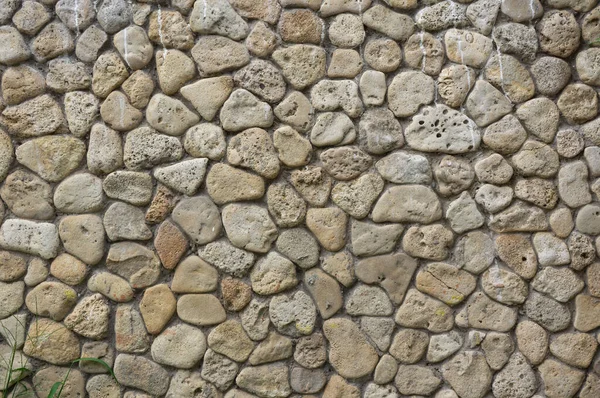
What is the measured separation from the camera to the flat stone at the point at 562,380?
2986 millimetres

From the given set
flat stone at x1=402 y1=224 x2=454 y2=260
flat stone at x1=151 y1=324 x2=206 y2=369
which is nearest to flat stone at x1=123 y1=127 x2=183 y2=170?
flat stone at x1=151 y1=324 x2=206 y2=369

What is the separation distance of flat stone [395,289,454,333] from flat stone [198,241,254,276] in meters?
0.69

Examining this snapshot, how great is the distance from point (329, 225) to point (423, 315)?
555 mm

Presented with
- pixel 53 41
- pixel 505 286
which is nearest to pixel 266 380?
pixel 505 286

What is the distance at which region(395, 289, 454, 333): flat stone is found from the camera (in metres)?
3.02

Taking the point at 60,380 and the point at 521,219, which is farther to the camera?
the point at 60,380

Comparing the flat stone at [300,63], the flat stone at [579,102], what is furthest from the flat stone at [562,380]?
the flat stone at [300,63]

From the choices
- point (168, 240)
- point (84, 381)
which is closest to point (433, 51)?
point (168, 240)

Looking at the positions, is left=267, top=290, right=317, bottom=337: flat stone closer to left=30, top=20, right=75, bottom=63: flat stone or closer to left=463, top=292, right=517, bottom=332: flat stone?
left=463, top=292, right=517, bottom=332: flat stone

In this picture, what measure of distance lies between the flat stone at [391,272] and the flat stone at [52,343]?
4.23 feet

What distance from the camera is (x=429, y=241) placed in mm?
2996

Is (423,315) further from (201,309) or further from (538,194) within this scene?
(201,309)

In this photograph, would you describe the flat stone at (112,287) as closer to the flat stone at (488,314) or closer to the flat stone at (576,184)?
the flat stone at (488,314)

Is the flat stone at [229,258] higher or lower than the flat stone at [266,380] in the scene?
higher
